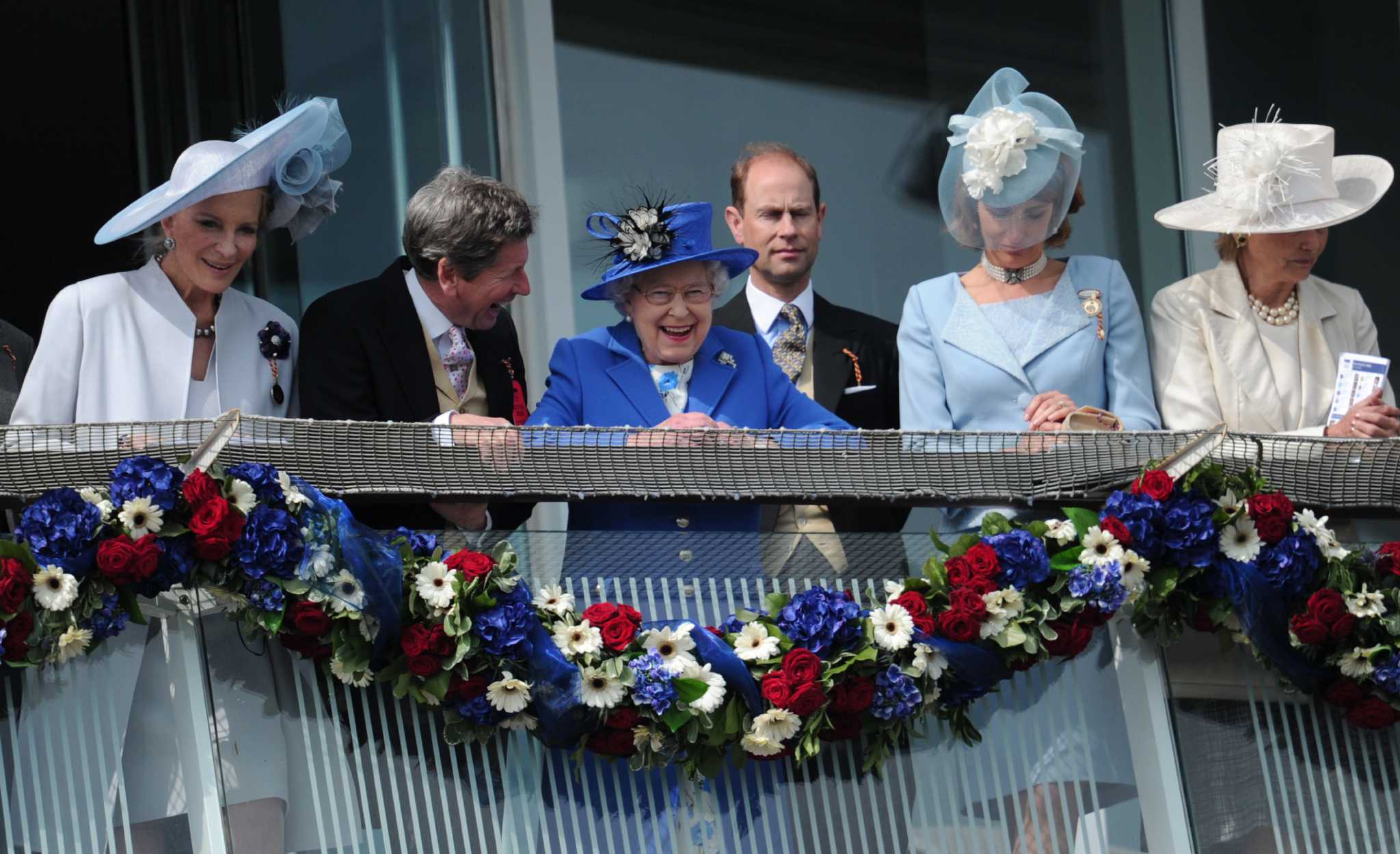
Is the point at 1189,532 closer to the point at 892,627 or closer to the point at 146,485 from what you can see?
the point at 892,627

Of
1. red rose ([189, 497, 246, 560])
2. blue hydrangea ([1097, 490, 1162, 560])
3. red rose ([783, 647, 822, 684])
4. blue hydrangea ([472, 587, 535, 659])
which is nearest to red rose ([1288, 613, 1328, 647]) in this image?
blue hydrangea ([1097, 490, 1162, 560])

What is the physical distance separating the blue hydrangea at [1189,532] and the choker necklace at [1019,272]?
1.01m

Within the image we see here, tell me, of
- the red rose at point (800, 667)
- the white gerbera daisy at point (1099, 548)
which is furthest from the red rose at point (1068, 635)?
the red rose at point (800, 667)

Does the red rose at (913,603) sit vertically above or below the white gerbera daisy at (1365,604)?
above

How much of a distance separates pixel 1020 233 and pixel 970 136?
256 millimetres

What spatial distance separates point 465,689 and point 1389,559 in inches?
74.8

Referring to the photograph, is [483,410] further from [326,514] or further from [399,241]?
[399,241]

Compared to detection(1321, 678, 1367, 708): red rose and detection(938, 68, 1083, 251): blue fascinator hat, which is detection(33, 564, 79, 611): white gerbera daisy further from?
detection(1321, 678, 1367, 708): red rose

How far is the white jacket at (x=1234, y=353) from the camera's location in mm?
4809

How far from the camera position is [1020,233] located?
482cm

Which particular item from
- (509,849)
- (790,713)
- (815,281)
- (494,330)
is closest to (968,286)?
(494,330)

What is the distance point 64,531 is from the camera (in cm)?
354

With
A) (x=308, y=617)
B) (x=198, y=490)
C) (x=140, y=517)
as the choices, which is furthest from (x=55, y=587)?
(x=308, y=617)

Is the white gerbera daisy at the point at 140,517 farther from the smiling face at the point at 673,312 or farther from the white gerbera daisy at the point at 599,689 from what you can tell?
the smiling face at the point at 673,312
